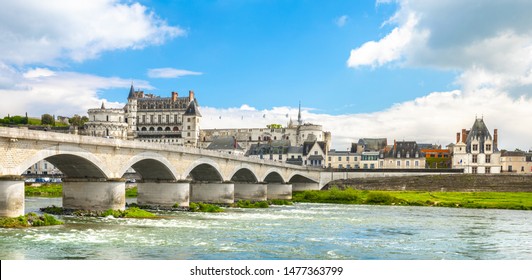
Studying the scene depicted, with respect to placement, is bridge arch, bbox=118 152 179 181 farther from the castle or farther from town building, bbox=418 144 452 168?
the castle

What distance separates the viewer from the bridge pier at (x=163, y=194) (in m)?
58.0

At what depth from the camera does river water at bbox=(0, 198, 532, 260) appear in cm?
2811

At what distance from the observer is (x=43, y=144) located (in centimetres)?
3900

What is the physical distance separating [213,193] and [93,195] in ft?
75.8

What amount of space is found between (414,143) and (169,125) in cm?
9301

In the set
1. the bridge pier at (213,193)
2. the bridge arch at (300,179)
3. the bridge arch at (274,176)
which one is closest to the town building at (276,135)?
the bridge arch at (300,179)

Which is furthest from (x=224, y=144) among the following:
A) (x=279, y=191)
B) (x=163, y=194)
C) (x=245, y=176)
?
(x=163, y=194)

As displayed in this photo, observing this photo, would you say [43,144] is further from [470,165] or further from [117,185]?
[470,165]

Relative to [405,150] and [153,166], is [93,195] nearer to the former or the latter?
[153,166]

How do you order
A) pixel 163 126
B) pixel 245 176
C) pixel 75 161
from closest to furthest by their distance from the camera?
pixel 75 161 → pixel 245 176 → pixel 163 126

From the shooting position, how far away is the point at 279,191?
9069cm

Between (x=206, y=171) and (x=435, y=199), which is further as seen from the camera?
(x=435, y=199)

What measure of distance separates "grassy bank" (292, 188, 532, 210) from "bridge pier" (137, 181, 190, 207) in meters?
29.6

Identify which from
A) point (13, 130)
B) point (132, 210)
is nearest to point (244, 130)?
point (132, 210)
